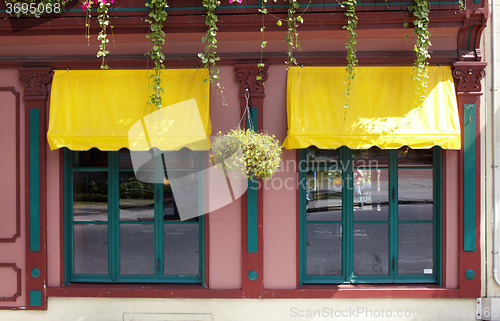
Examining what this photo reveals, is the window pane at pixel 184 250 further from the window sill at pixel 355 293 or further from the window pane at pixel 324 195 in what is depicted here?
the window pane at pixel 324 195

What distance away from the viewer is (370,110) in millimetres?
5199

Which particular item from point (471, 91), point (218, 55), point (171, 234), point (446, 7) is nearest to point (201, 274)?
point (171, 234)

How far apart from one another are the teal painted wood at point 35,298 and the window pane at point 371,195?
14.5ft

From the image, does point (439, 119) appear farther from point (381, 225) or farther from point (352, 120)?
point (381, 225)

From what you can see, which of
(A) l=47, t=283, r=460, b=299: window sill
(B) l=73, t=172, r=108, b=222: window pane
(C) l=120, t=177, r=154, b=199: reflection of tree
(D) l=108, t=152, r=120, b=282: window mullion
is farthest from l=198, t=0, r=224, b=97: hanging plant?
(A) l=47, t=283, r=460, b=299: window sill

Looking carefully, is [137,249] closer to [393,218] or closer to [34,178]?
[34,178]

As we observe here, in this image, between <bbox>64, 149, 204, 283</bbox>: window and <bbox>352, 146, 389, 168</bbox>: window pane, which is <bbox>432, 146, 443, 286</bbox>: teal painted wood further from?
<bbox>64, 149, 204, 283</bbox>: window

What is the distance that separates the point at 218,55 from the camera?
5.43m

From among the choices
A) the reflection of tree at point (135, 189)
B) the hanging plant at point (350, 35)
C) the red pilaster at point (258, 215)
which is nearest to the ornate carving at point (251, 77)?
the red pilaster at point (258, 215)

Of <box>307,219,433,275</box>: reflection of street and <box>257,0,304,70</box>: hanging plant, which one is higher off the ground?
<box>257,0,304,70</box>: hanging plant

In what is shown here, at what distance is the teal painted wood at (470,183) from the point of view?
530 cm

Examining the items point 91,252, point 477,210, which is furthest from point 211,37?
point 477,210

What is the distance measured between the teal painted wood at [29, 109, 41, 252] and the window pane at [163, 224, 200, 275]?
1798mm

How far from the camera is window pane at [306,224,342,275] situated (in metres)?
5.57
